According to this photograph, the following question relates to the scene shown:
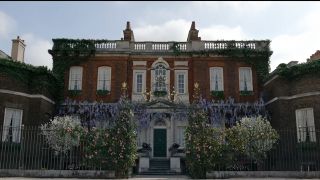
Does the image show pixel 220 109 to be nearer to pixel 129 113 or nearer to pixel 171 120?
pixel 171 120

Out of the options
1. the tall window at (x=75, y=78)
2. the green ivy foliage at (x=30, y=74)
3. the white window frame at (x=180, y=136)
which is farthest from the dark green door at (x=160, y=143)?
the green ivy foliage at (x=30, y=74)

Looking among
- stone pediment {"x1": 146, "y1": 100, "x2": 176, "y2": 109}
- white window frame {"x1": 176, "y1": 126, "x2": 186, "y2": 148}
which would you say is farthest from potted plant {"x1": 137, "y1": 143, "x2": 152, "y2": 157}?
stone pediment {"x1": 146, "y1": 100, "x2": 176, "y2": 109}

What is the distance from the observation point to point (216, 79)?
29.9 meters

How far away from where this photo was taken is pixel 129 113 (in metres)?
18.7

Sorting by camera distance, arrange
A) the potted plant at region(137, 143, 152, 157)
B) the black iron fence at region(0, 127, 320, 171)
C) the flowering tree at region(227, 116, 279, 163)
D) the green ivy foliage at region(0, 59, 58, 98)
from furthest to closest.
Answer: the potted plant at region(137, 143, 152, 157), the green ivy foliage at region(0, 59, 58, 98), the flowering tree at region(227, 116, 279, 163), the black iron fence at region(0, 127, 320, 171)

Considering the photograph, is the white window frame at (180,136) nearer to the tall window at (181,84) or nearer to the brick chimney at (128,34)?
the tall window at (181,84)

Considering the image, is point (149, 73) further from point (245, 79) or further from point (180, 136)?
point (245, 79)

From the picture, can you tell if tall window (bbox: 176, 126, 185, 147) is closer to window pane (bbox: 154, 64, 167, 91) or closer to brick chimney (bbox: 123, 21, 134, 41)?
window pane (bbox: 154, 64, 167, 91)

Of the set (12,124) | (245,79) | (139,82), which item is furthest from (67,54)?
(245,79)

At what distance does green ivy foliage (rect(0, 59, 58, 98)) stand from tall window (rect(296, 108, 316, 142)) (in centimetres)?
1622

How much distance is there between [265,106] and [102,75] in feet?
40.3

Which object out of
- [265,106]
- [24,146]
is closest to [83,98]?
[24,146]

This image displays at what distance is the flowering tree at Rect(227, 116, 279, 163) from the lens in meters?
19.3

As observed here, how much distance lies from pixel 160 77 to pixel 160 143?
4.96 meters
